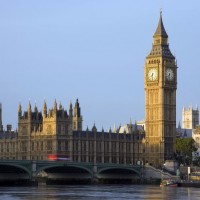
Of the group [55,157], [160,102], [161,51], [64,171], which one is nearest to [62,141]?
[55,157]

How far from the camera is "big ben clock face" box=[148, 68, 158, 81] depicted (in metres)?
161

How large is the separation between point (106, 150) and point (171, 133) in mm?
12337

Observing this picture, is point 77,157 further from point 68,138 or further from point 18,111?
point 18,111

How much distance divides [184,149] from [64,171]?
2695cm

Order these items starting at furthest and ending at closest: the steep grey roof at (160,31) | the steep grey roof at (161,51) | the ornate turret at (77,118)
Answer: the ornate turret at (77,118) < the steep grey roof at (160,31) < the steep grey roof at (161,51)

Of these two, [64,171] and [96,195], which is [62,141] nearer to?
[64,171]

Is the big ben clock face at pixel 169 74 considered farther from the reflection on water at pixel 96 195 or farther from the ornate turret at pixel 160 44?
the reflection on water at pixel 96 195

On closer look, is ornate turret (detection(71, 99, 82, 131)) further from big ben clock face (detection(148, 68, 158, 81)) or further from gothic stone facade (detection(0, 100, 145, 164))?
big ben clock face (detection(148, 68, 158, 81))

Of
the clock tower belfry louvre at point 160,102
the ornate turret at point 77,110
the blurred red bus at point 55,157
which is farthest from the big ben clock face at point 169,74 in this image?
the blurred red bus at point 55,157

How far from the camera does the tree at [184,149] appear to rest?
155425 millimetres

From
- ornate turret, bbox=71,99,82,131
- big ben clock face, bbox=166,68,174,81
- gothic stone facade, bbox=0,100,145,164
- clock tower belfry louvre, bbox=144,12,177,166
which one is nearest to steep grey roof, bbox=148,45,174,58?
clock tower belfry louvre, bbox=144,12,177,166

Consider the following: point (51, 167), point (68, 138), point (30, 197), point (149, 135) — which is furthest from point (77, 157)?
point (30, 197)

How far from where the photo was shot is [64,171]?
138250 mm

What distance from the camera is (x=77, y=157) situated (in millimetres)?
153625
